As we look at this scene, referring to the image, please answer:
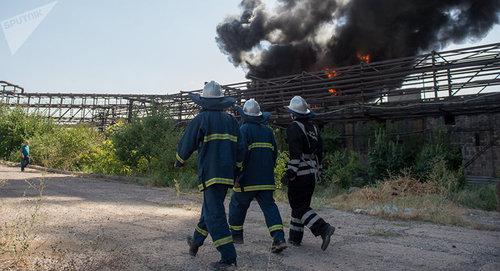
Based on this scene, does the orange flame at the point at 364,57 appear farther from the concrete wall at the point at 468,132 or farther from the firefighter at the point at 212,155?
the firefighter at the point at 212,155

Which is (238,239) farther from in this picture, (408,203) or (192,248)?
(408,203)

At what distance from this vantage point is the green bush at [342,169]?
39.3 feet

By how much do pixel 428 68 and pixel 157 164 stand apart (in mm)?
9549

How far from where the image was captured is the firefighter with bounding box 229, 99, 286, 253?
4.33 metres

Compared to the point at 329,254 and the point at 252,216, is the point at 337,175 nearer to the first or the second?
the point at 252,216

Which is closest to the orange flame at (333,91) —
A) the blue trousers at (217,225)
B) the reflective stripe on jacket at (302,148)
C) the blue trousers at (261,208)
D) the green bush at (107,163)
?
the green bush at (107,163)

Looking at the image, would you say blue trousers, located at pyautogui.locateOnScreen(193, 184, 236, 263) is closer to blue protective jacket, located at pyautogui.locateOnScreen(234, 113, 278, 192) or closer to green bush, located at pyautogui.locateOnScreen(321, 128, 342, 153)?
blue protective jacket, located at pyautogui.locateOnScreen(234, 113, 278, 192)

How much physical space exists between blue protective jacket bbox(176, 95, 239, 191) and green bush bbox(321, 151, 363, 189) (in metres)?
8.46

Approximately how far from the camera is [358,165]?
12305 millimetres

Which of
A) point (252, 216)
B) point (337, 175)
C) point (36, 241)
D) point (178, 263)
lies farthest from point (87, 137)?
point (178, 263)

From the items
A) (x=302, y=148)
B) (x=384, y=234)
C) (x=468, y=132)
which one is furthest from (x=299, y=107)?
(x=468, y=132)

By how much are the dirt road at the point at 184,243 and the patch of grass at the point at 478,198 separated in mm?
2960

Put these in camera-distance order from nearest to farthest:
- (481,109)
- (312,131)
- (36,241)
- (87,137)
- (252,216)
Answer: (36,241) < (312,131) < (252,216) < (481,109) < (87,137)

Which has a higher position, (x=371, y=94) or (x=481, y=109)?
(x=371, y=94)
